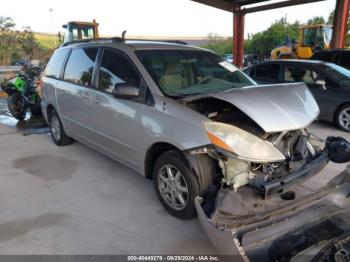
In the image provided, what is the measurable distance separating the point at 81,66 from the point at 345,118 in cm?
522

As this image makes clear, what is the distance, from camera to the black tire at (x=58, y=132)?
542 cm

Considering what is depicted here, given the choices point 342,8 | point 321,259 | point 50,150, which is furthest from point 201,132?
point 342,8

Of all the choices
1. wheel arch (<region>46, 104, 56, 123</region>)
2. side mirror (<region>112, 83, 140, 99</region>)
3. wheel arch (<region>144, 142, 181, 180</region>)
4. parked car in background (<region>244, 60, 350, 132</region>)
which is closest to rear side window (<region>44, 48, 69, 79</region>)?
wheel arch (<region>46, 104, 56, 123</region>)

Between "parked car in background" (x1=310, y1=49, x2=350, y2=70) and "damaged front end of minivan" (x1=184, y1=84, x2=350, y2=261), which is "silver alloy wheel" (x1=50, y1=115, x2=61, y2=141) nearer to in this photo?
"damaged front end of minivan" (x1=184, y1=84, x2=350, y2=261)

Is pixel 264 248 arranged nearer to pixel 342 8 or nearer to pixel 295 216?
pixel 295 216

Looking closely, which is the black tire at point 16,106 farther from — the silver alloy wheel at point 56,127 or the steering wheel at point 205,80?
the steering wheel at point 205,80

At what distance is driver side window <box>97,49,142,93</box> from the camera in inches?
139

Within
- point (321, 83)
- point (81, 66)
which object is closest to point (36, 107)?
point (81, 66)

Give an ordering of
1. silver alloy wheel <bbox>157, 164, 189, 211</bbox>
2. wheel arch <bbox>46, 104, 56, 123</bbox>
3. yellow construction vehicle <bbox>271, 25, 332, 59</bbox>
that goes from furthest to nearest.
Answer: yellow construction vehicle <bbox>271, 25, 332, 59</bbox> → wheel arch <bbox>46, 104, 56, 123</bbox> → silver alloy wheel <bbox>157, 164, 189, 211</bbox>

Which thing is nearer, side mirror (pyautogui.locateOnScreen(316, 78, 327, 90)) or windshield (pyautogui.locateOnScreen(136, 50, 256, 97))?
windshield (pyautogui.locateOnScreen(136, 50, 256, 97))

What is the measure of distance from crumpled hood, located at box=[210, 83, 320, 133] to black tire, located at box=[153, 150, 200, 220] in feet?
2.30

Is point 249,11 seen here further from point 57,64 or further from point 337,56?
point 57,64

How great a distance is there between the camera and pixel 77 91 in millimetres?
4461

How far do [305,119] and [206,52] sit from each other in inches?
73.6
